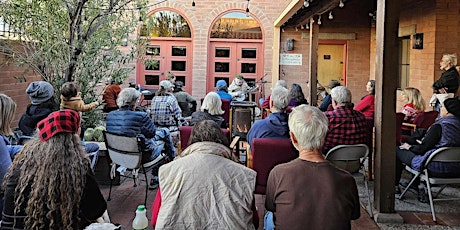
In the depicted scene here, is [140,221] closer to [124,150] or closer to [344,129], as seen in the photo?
[124,150]

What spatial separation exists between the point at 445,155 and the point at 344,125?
0.89m

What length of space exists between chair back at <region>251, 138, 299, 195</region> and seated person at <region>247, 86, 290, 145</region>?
30 cm

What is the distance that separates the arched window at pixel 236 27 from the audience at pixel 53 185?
1032 cm

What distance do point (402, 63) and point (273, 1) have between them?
4.33 m

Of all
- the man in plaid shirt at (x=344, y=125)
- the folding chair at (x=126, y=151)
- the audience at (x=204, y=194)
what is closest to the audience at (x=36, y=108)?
the folding chair at (x=126, y=151)

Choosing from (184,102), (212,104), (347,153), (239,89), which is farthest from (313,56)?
(347,153)

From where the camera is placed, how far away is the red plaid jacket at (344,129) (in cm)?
427

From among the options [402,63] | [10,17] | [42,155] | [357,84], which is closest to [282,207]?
[42,155]

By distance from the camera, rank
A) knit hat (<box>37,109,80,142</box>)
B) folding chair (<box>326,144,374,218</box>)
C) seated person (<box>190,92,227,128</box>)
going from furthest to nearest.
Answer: seated person (<box>190,92,227,128</box>) → folding chair (<box>326,144,374,218</box>) → knit hat (<box>37,109,80,142</box>)

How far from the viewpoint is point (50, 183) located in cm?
204

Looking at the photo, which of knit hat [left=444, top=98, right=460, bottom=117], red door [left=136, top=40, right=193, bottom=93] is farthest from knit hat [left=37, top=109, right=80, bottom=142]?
red door [left=136, top=40, right=193, bottom=93]

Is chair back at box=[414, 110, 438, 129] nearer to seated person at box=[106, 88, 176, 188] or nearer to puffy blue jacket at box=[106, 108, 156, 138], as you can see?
seated person at box=[106, 88, 176, 188]

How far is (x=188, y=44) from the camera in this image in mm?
12289

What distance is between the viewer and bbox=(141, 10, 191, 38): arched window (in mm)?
12180
